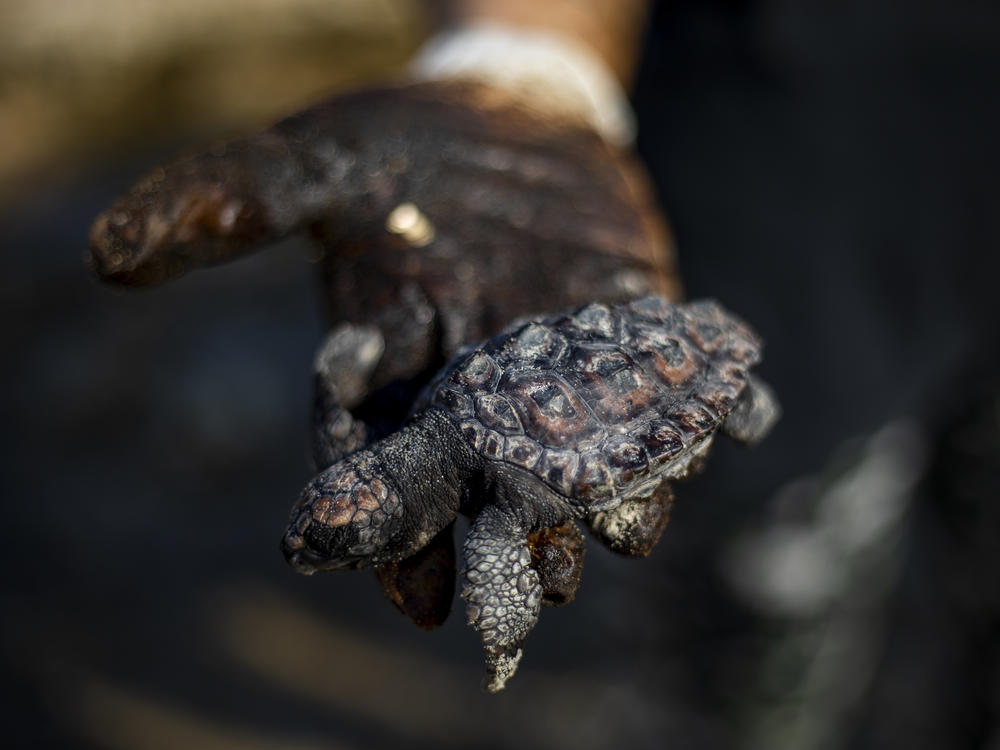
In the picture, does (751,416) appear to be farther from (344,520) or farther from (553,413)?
(344,520)

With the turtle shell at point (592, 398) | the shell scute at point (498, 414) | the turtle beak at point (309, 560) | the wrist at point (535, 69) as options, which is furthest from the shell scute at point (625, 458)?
the wrist at point (535, 69)

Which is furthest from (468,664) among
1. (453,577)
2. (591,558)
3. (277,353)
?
(453,577)

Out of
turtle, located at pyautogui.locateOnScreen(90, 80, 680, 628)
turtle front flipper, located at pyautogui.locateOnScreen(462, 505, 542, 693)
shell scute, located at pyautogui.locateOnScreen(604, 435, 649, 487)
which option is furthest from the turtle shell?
turtle, located at pyautogui.locateOnScreen(90, 80, 680, 628)

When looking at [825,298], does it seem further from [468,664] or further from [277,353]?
[277,353]

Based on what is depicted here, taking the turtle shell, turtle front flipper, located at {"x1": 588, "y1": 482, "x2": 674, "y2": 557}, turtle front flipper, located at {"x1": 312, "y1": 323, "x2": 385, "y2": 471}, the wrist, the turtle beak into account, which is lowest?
turtle front flipper, located at {"x1": 588, "y1": 482, "x2": 674, "y2": 557}

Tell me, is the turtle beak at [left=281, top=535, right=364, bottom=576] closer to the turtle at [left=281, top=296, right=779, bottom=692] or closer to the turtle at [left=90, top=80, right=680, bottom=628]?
the turtle at [left=281, top=296, right=779, bottom=692]

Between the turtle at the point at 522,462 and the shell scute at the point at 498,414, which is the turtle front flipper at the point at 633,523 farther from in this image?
the shell scute at the point at 498,414

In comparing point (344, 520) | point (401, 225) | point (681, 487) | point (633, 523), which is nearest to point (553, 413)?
point (633, 523)
